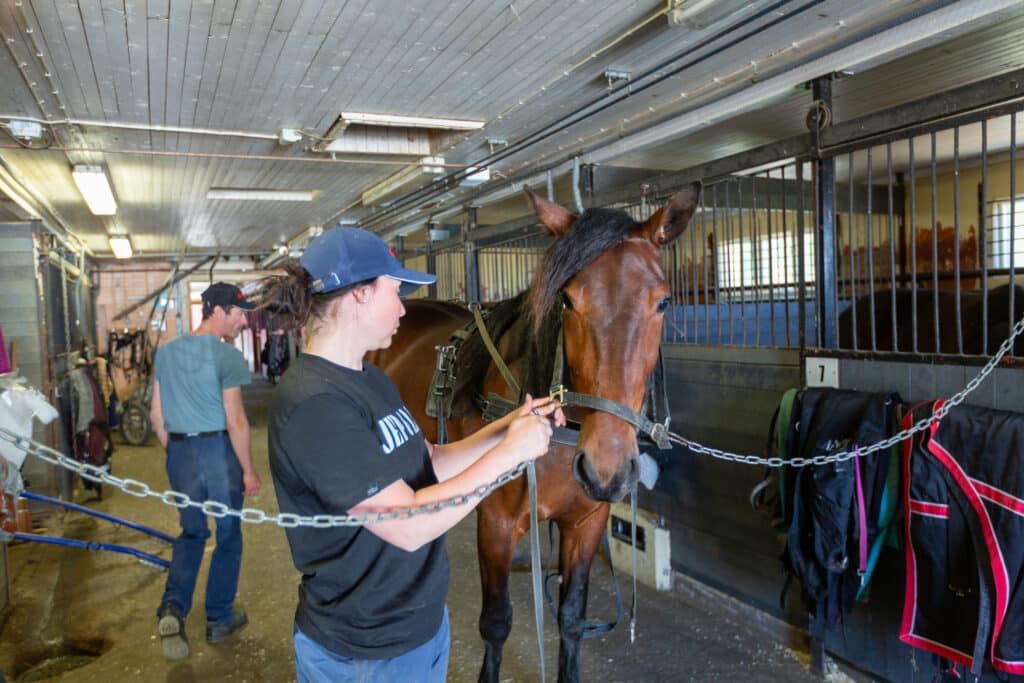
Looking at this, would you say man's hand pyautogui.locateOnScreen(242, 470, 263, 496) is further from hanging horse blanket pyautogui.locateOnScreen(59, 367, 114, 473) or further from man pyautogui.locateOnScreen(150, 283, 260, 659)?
hanging horse blanket pyautogui.locateOnScreen(59, 367, 114, 473)

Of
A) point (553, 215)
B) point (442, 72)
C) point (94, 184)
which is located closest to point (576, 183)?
point (442, 72)

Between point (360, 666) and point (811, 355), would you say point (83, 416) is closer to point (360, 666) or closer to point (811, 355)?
point (360, 666)

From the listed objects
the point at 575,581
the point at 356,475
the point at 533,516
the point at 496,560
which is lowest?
the point at 575,581

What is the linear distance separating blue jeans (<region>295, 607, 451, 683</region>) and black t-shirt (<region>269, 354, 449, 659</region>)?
23 mm

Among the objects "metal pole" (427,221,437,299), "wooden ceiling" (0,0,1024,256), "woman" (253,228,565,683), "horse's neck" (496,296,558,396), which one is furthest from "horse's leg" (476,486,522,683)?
"metal pole" (427,221,437,299)

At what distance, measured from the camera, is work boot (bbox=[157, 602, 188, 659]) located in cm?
323

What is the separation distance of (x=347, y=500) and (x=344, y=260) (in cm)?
50

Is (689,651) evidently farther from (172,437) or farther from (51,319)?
(51,319)

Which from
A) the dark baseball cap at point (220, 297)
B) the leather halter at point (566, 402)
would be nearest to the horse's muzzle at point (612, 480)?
the leather halter at point (566, 402)

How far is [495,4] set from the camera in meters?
3.03

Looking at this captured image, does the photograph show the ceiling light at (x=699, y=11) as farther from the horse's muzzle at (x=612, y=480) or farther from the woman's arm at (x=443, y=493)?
the woman's arm at (x=443, y=493)

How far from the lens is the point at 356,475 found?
1.28m

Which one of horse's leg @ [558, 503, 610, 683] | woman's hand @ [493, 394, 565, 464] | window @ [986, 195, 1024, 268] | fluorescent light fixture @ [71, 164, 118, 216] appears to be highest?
A: fluorescent light fixture @ [71, 164, 118, 216]

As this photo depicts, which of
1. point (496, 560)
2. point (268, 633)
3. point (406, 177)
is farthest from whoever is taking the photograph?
point (406, 177)
